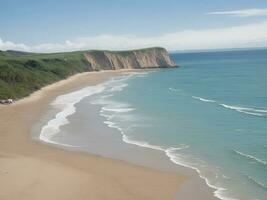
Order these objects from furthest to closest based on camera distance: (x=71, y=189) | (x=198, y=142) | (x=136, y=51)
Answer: (x=136, y=51), (x=198, y=142), (x=71, y=189)

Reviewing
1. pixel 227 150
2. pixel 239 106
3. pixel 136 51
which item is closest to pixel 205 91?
pixel 239 106

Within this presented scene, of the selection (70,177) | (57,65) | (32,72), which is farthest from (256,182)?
(57,65)

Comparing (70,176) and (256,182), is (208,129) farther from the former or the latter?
(70,176)

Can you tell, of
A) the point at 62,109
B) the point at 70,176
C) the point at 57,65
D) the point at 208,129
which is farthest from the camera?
the point at 57,65

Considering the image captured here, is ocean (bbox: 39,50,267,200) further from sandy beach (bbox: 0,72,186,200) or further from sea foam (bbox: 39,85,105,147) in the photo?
sandy beach (bbox: 0,72,186,200)

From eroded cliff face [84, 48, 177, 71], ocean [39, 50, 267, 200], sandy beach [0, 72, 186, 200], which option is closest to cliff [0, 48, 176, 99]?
eroded cliff face [84, 48, 177, 71]

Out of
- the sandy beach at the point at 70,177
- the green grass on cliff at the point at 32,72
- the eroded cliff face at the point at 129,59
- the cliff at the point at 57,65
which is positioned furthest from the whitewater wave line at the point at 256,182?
the eroded cliff face at the point at 129,59

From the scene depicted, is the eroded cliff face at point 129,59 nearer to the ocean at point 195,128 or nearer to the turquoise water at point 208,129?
the ocean at point 195,128

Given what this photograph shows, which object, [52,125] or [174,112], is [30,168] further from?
[174,112]
